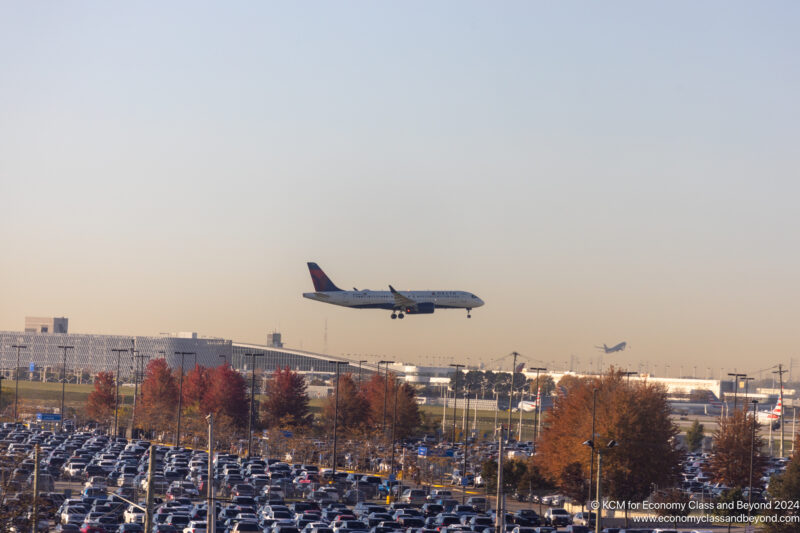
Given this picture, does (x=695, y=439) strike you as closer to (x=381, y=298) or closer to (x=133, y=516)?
(x=381, y=298)

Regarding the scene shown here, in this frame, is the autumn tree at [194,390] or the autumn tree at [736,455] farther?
the autumn tree at [194,390]

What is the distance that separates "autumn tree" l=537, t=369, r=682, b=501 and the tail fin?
5362cm

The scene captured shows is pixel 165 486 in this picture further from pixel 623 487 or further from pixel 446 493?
pixel 623 487

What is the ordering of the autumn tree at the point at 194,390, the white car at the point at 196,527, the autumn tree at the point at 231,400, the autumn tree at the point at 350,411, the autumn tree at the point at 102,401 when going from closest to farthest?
the white car at the point at 196,527
the autumn tree at the point at 350,411
the autumn tree at the point at 231,400
the autumn tree at the point at 102,401
the autumn tree at the point at 194,390

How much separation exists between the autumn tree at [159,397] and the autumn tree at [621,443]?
205ft

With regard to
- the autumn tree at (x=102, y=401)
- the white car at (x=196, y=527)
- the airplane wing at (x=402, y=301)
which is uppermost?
the airplane wing at (x=402, y=301)

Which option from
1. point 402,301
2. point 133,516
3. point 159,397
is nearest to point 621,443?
point 133,516

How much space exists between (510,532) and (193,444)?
6197cm

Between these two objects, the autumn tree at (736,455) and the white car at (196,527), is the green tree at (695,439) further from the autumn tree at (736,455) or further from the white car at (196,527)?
the white car at (196,527)

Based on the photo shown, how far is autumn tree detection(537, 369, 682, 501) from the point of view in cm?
7369

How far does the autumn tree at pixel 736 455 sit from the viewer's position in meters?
84.0

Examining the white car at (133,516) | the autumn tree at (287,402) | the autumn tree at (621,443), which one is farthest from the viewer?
the autumn tree at (287,402)

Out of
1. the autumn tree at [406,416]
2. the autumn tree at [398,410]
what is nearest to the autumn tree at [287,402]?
the autumn tree at [398,410]

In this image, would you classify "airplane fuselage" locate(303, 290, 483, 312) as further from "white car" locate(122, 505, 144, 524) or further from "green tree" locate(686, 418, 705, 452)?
A: "white car" locate(122, 505, 144, 524)
